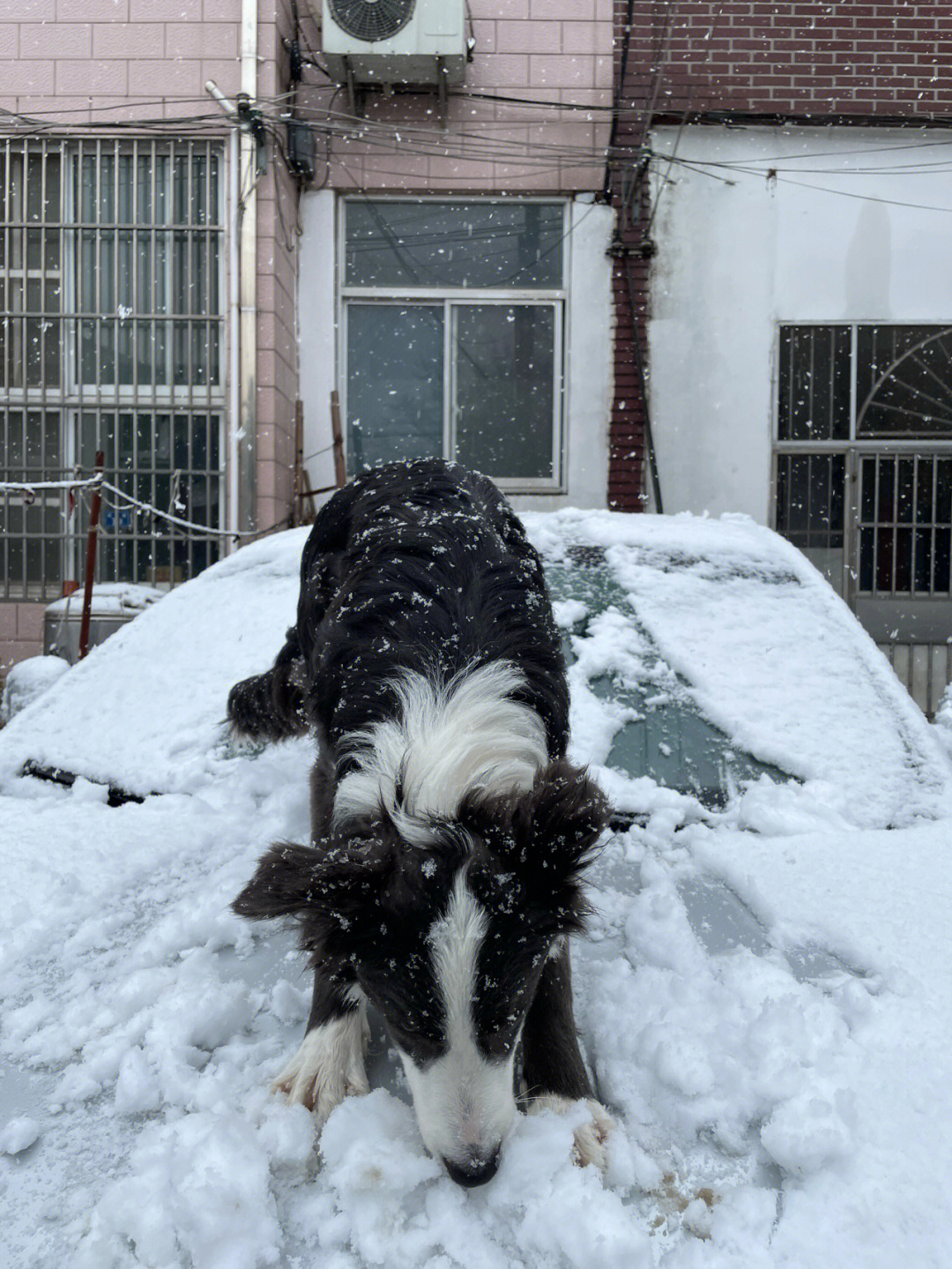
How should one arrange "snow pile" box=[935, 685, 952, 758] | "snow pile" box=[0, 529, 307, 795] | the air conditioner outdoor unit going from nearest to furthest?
"snow pile" box=[0, 529, 307, 795] → "snow pile" box=[935, 685, 952, 758] → the air conditioner outdoor unit

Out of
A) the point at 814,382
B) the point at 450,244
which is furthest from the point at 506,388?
the point at 814,382

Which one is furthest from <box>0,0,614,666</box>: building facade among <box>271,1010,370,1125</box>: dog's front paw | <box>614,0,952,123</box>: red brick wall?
<box>271,1010,370,1125</box>: dog's front paw

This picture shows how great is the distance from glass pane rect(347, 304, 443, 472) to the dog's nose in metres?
7.84

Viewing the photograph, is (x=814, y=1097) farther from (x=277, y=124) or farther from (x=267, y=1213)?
(x=277, y=124)

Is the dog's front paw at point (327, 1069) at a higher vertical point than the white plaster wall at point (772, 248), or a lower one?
lower

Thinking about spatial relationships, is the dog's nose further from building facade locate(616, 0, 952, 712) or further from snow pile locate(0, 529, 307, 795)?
building facade locate(616, 0, 952, 712)

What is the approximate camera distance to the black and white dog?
5.07ft

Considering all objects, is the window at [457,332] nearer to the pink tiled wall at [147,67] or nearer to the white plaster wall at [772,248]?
the pink tiled wall at [147,67]

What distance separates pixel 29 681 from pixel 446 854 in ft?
14.1

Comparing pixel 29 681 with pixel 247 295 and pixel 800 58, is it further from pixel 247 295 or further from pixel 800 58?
pixel 800 58

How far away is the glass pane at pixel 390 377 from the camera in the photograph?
8.87m

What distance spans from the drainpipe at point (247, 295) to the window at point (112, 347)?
25 cm

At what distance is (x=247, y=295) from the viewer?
7.99m

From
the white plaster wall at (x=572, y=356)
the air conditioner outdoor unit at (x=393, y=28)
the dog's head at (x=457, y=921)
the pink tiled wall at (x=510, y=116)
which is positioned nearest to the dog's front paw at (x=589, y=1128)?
the dog's head at (x=457, y=921)
